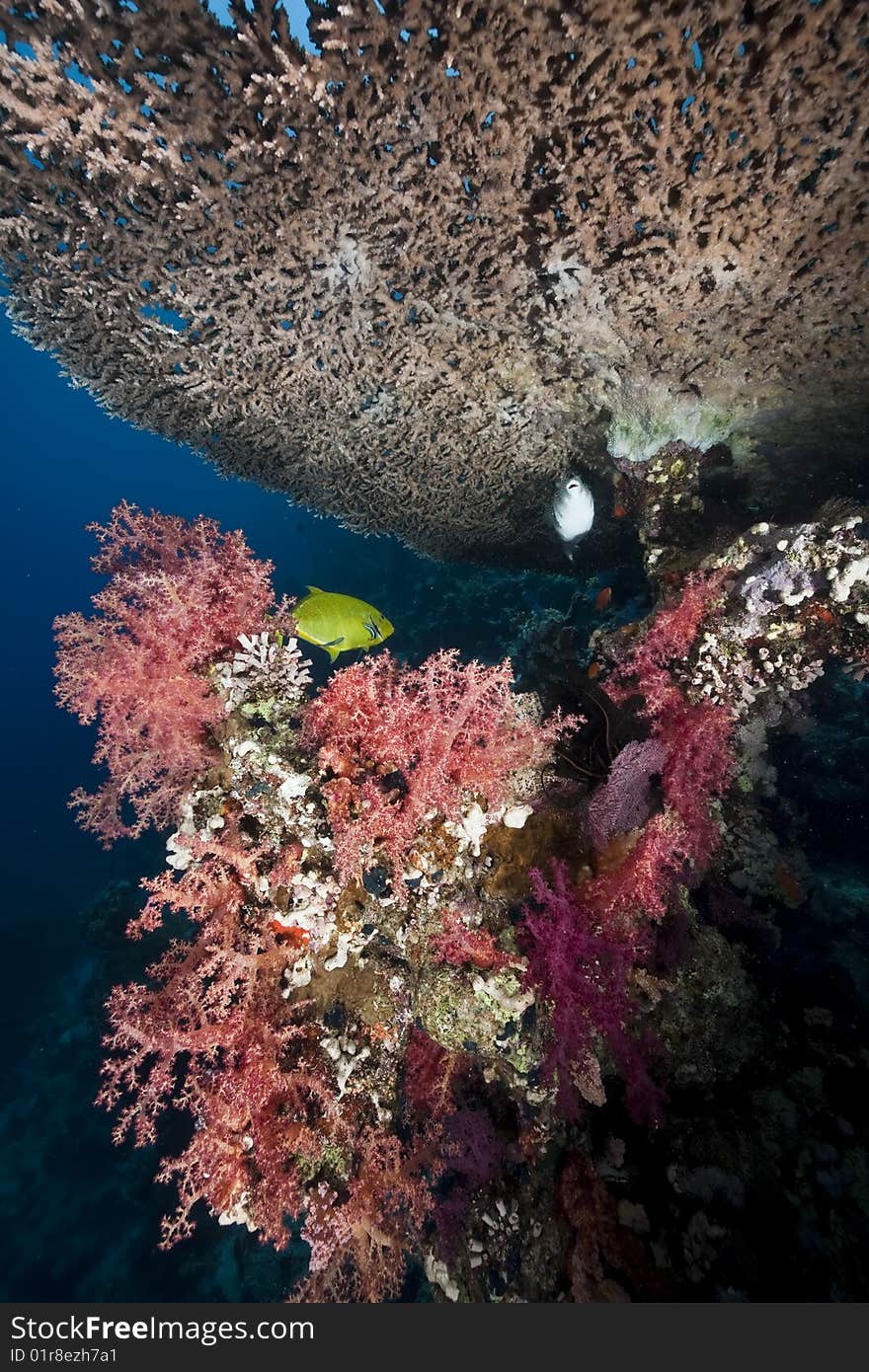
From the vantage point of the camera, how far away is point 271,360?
4039mm

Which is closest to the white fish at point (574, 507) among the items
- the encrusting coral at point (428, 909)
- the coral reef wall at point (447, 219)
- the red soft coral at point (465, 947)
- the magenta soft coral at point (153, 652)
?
the coral reef wall at point (447, 219)

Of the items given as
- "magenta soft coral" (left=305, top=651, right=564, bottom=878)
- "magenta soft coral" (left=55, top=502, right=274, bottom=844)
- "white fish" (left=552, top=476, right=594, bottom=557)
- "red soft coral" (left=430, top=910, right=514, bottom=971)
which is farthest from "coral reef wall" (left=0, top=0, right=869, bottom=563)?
"red soft coral" (left=430, top=910, right=514, bottom=971)

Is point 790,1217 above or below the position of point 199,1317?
above

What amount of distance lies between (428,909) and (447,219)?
404cm

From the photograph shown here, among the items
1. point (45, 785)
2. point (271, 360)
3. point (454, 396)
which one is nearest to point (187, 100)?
point (271, 360)

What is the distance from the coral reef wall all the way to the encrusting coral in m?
1.48

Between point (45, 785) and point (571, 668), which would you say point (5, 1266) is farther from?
point (45, 785)

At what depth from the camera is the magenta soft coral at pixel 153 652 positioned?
10.8ft

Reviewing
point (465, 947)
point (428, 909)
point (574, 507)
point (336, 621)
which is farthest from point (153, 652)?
point (574, 507)

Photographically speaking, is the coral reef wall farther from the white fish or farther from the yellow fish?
the yellow fish

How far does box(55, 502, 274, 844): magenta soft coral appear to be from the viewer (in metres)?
3.30

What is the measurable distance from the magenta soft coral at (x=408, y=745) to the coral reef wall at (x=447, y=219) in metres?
2.47

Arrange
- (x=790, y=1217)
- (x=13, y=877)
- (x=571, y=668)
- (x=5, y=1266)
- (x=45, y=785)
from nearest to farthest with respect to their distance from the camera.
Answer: (x=790, y=1217), (x=571, y=668), (x=5, y=1266), (x=13, y=877), (x=45, y=785)

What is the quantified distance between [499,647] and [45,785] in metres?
30.6
